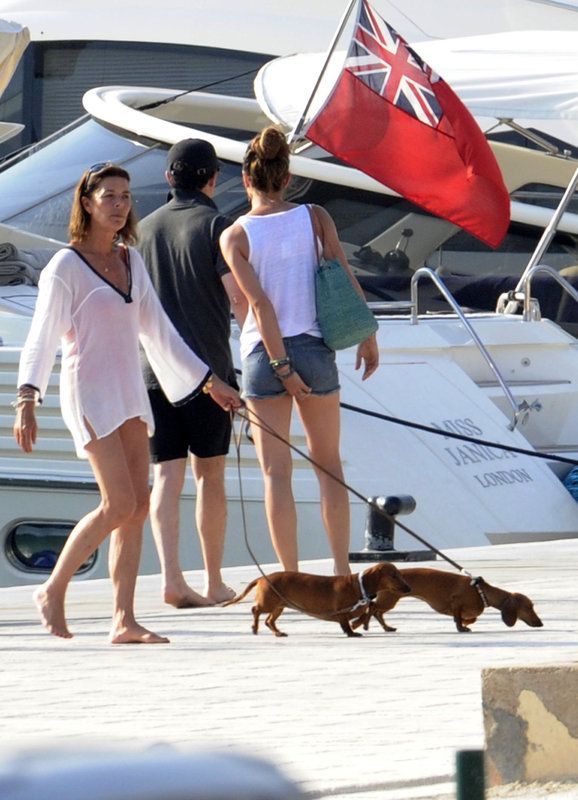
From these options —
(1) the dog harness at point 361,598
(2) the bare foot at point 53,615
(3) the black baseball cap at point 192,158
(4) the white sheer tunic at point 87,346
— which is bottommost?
(2) the bare foot at point 53,615

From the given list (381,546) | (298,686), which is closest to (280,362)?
(298,686)

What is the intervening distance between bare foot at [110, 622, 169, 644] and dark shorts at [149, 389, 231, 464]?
916 mm

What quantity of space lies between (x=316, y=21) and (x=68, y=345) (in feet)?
49.9

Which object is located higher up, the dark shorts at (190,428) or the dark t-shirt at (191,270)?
the dark t-shirt at (191,270)

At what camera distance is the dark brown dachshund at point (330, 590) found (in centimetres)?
504

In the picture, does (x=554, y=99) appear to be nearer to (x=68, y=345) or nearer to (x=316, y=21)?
(x=68, y=345)

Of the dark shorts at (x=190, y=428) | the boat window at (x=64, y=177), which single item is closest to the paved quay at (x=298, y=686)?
the dark shorts at (x=190, y=428)

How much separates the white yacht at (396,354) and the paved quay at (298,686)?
4.70 ft

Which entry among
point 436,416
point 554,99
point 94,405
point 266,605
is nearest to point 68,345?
point 94,405

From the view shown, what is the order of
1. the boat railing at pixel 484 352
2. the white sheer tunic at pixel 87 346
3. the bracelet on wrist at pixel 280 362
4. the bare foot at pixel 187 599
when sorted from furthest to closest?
the boat railing at pixel 484 352 → the bare foot at pixel 187 599 → the bracelet on wrist at pixel 280 362 → the white sheer tunic at pixel 87 346

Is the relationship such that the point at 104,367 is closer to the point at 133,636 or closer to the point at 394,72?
the point at 133,636

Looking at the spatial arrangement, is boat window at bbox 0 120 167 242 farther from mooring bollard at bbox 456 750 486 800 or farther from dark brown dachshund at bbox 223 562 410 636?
mooring bollard at bbox 456 750 486 800

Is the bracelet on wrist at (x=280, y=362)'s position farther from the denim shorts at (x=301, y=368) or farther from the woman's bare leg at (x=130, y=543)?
the woman's bare leg at (x=130, y=543)

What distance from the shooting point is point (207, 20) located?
1923 cm
